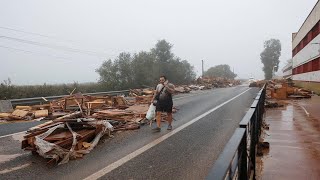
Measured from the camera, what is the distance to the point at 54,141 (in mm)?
7703

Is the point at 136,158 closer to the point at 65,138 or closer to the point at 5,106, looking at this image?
the point at 65,138

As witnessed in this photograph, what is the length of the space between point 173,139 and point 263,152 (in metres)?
2.56

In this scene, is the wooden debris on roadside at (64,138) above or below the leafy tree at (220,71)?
below

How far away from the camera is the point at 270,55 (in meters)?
107

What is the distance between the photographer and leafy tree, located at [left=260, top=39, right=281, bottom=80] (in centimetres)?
10606

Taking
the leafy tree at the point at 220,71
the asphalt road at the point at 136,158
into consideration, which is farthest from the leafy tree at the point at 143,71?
the leafy tree at the point at 220,71

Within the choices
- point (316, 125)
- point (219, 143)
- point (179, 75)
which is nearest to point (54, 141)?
point (219, 143)

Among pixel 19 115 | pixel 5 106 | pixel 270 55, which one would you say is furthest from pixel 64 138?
pixel 270 55

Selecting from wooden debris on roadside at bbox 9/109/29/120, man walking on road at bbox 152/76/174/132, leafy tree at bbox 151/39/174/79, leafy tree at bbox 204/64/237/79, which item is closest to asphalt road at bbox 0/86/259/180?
man walking on road at bbox 152/76/174/132

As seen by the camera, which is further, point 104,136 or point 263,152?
point 104,136

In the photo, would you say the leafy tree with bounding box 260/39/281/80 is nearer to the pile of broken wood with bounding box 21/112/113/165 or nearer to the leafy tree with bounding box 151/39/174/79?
the leafy tree with bounding box 151/39/174/79

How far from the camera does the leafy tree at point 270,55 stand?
106m

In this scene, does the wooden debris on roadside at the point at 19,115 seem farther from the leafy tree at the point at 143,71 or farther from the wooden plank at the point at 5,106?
the leafy tree at the point at 143,71

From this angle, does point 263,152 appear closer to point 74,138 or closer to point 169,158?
point 169,158
